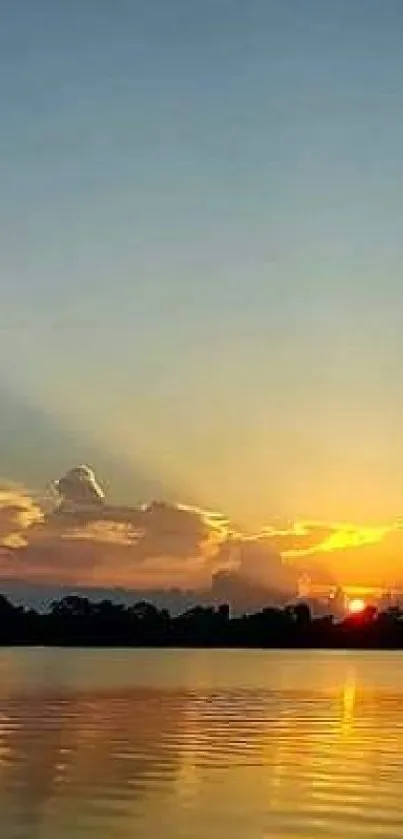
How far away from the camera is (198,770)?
3108 cm

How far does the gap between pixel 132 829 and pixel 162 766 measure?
9.87m

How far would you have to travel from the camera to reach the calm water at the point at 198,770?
2311 cm

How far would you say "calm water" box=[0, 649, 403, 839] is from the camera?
23.1 meters

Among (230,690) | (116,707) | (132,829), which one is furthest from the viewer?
(230,690)

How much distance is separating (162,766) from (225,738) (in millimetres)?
9247

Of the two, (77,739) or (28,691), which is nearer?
(77,739)

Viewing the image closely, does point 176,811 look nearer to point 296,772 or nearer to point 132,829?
point 132,829

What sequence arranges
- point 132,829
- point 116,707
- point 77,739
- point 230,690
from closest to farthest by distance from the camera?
point 132,829 < point 77,739 < point 116,707 < point 230,690

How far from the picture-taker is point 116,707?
5850 centimetres

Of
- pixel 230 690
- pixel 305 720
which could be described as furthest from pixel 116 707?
pixel 230 690

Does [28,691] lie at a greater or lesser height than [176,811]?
greater

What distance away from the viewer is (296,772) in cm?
3120

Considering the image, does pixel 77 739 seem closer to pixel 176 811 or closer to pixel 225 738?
pixel 225 738

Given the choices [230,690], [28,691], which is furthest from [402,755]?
[230,690]
